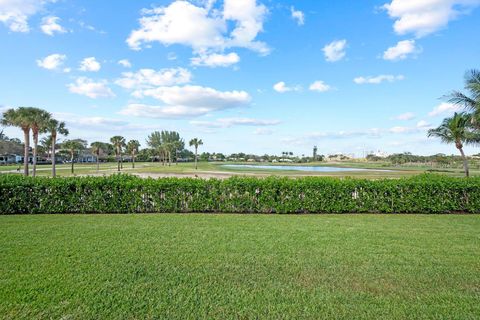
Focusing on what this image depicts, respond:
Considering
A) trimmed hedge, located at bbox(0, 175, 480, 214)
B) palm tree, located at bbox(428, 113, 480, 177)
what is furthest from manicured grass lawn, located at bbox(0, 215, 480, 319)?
palm tree, located at bbox(428, 113, 480, 177)

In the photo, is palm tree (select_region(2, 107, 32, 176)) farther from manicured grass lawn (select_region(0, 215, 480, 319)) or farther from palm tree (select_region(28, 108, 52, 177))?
manicured grass lawn (select_region(0, 215, 480, 319))

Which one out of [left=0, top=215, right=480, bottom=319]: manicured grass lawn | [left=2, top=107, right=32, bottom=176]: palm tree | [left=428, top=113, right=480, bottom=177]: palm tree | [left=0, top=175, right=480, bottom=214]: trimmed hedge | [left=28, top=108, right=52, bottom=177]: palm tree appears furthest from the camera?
[left=28, top=108, right=52, bottom=177]: palm tree

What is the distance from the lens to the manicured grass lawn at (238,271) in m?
3.29

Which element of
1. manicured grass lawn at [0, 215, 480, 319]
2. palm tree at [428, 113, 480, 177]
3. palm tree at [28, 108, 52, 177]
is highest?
palm tree at [28, 108, 52, 177]

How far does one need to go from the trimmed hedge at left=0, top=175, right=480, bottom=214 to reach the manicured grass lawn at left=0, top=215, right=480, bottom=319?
1.88 meters

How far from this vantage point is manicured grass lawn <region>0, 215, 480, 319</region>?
3295 mm

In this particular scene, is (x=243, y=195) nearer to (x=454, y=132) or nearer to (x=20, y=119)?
(x=454, y=132)

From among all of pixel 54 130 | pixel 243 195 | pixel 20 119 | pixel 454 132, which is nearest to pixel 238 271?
pixel 243 195

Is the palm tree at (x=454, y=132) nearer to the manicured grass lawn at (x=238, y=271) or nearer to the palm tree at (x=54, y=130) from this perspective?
the manicured grass lawn at (x=238, y=271)

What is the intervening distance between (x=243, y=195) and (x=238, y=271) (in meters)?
5.09

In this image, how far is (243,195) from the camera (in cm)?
939

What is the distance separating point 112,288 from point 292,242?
3370mm

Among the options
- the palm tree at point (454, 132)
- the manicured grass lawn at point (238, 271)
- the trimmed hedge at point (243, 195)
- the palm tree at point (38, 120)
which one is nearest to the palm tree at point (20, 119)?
the palm tree at point (38, 120)

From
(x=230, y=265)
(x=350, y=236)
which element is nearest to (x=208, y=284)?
(x=230, y=265)
